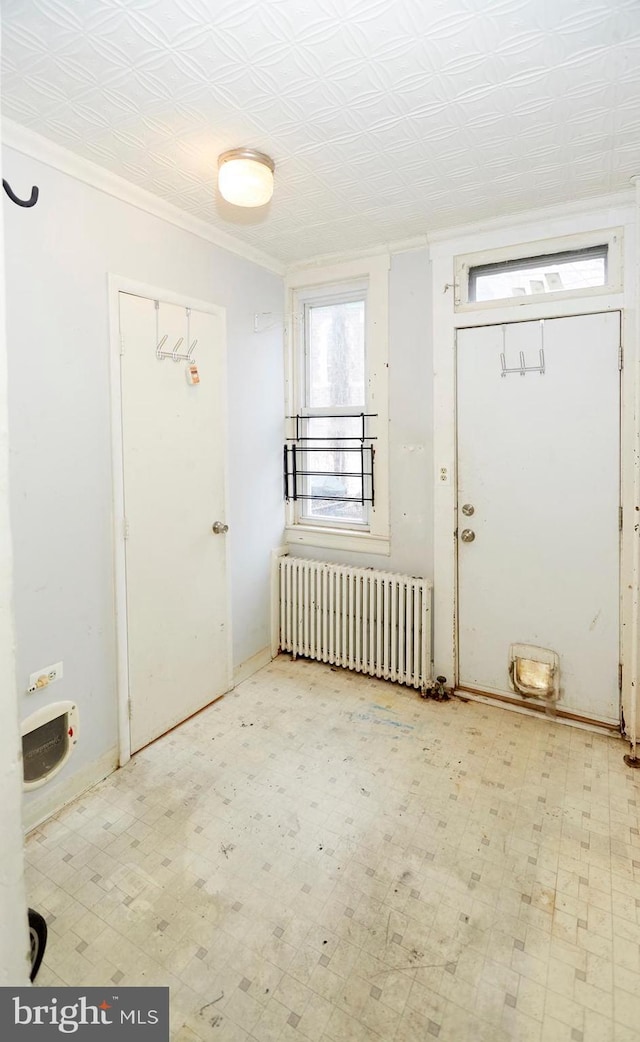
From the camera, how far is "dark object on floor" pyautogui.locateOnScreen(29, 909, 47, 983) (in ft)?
4.43

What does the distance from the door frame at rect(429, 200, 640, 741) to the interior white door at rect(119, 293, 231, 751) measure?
1187 mm

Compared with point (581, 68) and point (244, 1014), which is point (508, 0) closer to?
point (581, 68)

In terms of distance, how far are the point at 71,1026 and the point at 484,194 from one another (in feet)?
10.3

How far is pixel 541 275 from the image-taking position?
2.51 meters

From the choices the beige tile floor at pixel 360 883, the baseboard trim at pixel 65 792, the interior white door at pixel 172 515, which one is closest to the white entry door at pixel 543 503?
the beige tile floor at pixel 360 883

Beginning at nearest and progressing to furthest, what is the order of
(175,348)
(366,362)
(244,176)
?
(244,176)
(175,348)
(366,362)

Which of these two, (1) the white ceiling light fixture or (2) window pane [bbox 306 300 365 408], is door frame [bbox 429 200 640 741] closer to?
(2) window pane [bbox 306 300 365 408]

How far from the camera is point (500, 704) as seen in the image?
271cm

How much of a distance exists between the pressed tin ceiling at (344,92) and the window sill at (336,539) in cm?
173

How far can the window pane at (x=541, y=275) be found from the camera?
2396 mm

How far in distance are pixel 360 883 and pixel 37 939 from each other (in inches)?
37.1

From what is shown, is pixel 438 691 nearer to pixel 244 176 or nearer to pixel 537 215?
pixel 537 215

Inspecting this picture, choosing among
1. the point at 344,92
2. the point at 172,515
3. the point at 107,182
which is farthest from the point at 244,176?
the point at 172,515

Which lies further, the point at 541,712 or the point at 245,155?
the point at 541,712
